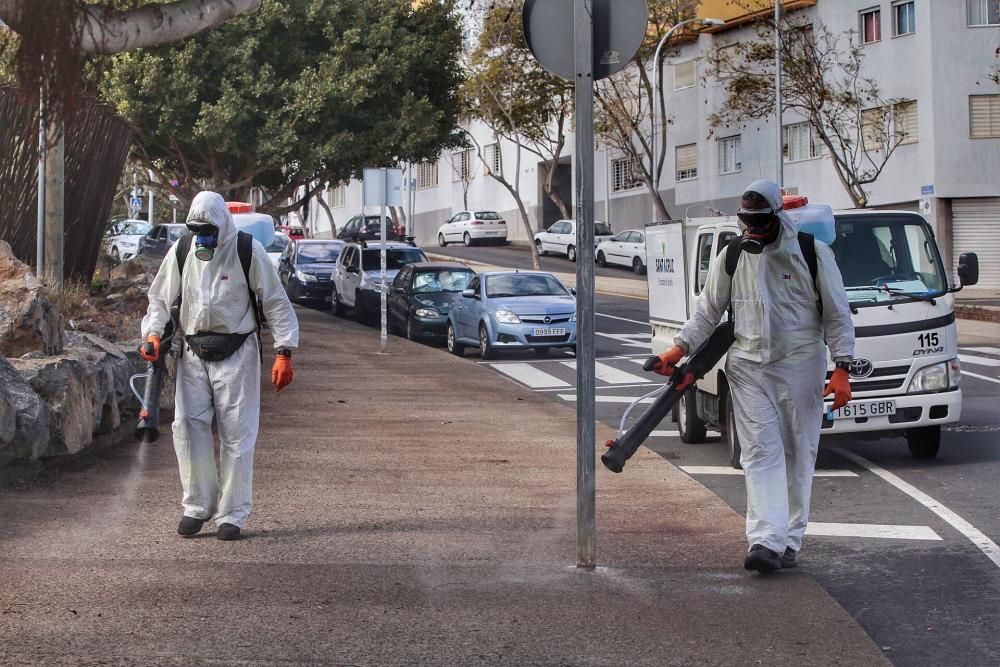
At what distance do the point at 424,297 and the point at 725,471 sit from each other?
14.6 m

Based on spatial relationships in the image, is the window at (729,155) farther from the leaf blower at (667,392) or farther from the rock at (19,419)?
the leaf blower at (667,392)

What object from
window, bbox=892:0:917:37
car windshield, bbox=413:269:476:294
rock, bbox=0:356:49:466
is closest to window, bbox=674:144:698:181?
window, bbox=892:0:917:37

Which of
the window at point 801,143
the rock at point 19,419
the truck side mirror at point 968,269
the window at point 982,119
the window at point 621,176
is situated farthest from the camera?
the window at point 621,176

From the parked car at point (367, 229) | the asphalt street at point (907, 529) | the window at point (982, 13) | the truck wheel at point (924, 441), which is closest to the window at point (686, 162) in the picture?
the parked car at point (367, 229)

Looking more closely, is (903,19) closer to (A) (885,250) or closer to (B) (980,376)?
(B) (980,376)

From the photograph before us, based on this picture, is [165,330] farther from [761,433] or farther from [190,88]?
[190,88]

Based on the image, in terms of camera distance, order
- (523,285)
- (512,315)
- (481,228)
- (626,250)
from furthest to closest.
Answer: (481,228) < (626,250) < (523,285) < (512,315)

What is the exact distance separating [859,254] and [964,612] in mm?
5401

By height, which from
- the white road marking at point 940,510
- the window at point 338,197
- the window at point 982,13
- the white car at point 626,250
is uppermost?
the window at point 982,13

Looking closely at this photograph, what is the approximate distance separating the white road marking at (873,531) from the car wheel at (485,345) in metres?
13.6

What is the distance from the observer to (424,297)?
25094 mm

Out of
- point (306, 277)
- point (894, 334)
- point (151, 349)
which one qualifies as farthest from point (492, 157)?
point (151, 349)

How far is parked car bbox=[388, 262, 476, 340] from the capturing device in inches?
960

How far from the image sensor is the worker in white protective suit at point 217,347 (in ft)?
24.4
